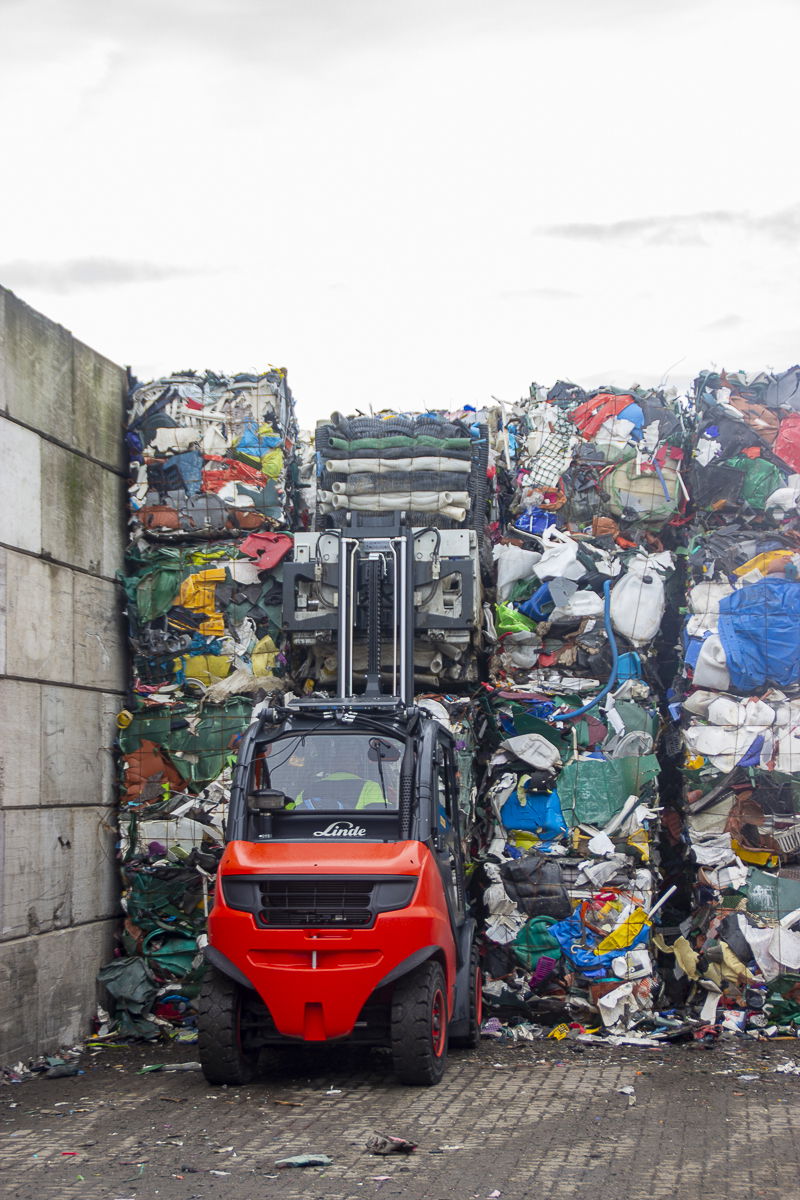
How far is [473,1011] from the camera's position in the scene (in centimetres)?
940

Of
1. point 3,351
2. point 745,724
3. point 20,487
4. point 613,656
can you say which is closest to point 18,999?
point 20,487

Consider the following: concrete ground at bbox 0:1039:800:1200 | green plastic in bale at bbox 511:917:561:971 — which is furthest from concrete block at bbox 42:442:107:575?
green plastic in bale at bbox 511:917:561:971

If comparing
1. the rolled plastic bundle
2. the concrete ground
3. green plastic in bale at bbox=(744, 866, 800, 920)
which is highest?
the rolled plastic bundle

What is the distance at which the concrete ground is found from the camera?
239 inches

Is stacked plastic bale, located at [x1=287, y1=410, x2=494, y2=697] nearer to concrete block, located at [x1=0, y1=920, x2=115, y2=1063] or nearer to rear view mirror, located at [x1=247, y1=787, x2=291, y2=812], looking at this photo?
rear view mirror, located at [x1=247, y1=787, x2=291, y2=812]

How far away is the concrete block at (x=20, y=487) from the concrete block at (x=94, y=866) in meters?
2.28

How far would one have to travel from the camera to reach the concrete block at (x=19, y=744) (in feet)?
30.3

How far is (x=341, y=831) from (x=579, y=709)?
2.95 meters

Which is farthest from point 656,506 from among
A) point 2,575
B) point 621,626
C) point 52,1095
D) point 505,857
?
point 52,1095

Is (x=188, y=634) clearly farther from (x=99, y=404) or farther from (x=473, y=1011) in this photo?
(x=473, y=1011)

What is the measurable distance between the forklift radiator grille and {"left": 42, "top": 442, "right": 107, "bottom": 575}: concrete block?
356 centimetres

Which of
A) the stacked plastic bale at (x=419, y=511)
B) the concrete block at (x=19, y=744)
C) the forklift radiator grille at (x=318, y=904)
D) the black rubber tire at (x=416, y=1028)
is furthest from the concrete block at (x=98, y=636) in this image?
the black rubber tire at (x=416, y=1028)

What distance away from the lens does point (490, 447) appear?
1181 centimetres

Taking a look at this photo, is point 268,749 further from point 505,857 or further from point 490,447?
point 490,447
